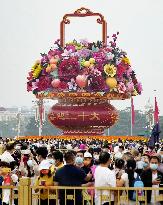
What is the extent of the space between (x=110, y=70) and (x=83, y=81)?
1.76 m

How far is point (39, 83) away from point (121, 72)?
4676 millimetres

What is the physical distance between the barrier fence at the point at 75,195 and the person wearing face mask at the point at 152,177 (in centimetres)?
5

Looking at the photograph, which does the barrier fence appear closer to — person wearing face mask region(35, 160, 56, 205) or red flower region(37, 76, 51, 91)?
person wearing face mask region(35, 160, 56, 205)

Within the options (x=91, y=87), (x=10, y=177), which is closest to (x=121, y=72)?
(x=91, y=87)

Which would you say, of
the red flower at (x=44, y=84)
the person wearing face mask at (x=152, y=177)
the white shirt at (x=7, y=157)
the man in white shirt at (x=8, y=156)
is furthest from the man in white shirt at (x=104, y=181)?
the red flower at (x=44, y=84)

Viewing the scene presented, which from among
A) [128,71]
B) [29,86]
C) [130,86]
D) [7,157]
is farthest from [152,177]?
[29,86]

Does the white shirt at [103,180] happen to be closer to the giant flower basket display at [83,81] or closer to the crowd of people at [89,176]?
the crowd of people at [89,176]

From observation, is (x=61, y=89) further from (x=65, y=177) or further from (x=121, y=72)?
(x=65, y=177)

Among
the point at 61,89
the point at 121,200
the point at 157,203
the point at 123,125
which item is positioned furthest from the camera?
the point at 123,125

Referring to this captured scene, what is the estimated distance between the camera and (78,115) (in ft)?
126

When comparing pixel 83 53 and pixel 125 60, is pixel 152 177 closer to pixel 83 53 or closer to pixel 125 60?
pixel 83 53

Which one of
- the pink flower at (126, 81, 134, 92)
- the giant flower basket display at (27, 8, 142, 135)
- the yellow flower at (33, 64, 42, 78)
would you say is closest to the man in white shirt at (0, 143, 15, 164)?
the giant flower basket display at (27, 8, 142, 135)

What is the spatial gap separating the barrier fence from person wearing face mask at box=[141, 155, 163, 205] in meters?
0.05

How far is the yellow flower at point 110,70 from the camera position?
38.5 m
